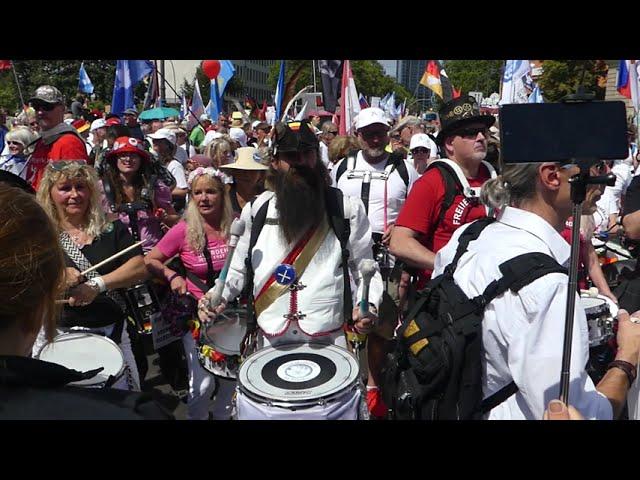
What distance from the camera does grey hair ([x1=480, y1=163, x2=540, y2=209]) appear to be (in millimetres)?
1958

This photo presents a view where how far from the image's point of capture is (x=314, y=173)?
3070mm

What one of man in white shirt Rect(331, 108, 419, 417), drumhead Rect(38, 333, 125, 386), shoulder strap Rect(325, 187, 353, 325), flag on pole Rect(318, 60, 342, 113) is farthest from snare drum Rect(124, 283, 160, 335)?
flag on pole Rect(318, 60, 342, 113)

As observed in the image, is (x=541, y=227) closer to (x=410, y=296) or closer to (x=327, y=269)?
(x=327, y=269)

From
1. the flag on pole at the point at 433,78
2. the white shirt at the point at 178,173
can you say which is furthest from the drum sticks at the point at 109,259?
the flag on pole at the point at 433,78

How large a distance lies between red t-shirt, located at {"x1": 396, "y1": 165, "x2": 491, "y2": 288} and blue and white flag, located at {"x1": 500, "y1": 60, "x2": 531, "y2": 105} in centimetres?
758

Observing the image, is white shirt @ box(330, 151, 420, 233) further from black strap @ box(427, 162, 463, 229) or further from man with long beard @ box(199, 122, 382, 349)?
man with long beard @ box(199, 122, 382, 349)

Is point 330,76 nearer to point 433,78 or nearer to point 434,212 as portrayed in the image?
point 433,78

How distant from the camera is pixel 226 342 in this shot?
3381 millimetres

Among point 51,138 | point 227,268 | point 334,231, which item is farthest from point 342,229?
point 51,138

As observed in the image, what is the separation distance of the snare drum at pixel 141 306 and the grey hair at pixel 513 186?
268cm

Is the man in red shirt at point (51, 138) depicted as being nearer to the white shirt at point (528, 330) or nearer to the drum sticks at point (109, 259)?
the drum sticks at point (109, 259)

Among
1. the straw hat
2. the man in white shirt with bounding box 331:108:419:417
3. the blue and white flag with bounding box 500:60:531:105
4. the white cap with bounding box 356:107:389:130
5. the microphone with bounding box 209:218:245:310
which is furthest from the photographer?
the blue and white flag with bounding box 500:60:531:105

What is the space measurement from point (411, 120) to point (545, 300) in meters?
8.58
